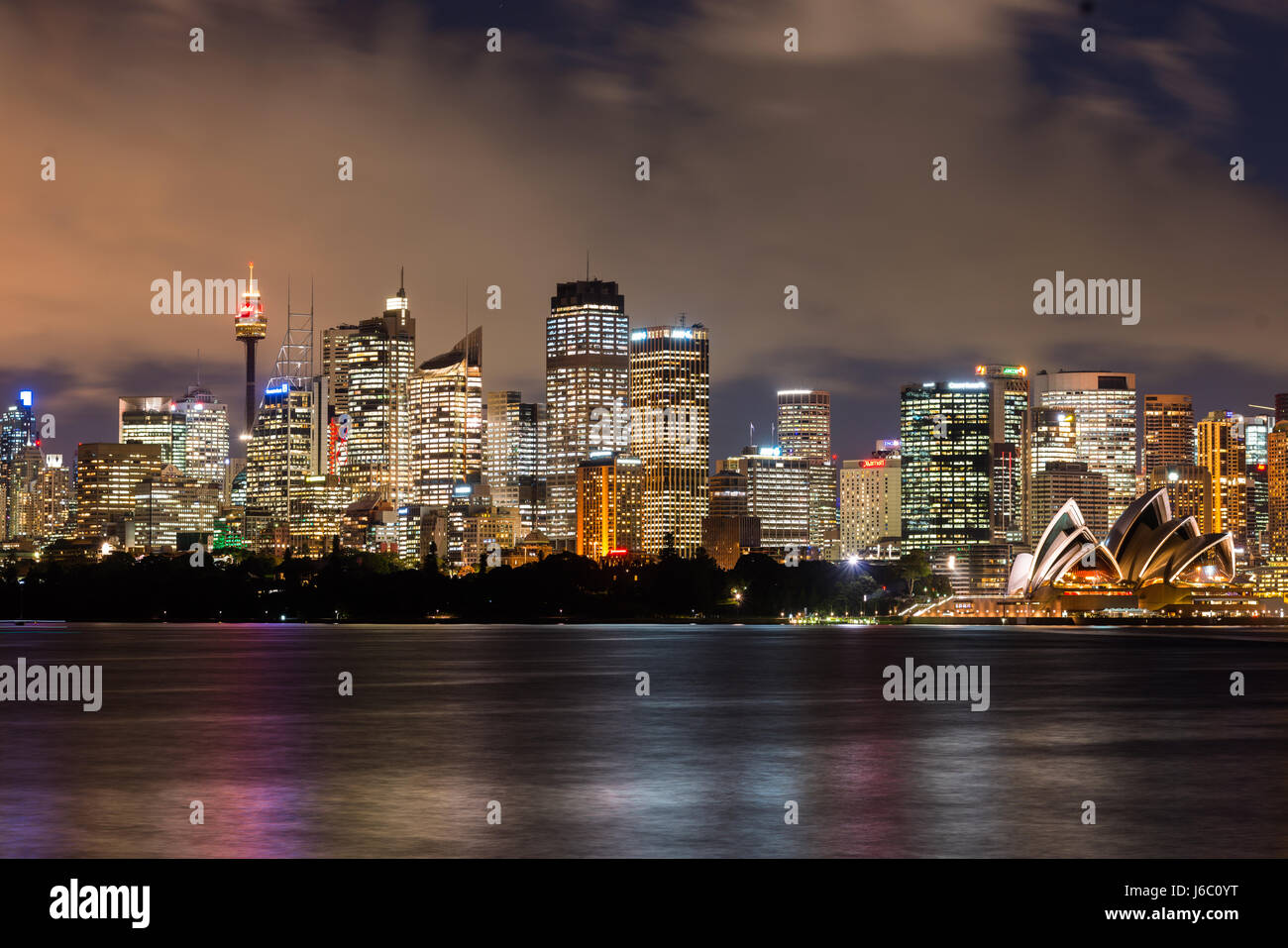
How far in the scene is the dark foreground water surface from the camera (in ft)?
90.9

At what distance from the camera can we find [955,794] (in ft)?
109

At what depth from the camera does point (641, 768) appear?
38.2m

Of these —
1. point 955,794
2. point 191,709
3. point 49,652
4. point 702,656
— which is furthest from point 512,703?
point 49,652

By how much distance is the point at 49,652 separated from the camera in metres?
106

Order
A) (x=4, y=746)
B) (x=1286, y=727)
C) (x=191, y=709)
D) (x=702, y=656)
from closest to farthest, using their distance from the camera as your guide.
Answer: (x=4, y=746), (x=1286, y=727), (x=191, y=709), (x=702, y=656)

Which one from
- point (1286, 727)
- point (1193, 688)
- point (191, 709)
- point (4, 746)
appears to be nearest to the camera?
point (4, 746)

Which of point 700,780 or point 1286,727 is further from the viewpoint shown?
point 1286,727

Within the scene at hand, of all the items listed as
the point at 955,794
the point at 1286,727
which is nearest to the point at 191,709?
the point at 955,794

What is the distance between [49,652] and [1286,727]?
8136cm

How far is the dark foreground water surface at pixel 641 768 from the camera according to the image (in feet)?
90.9
